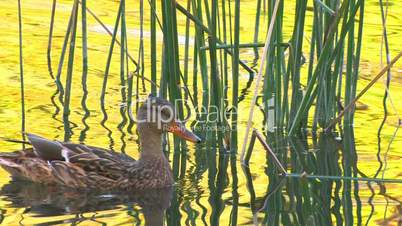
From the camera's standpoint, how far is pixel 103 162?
7.86 m

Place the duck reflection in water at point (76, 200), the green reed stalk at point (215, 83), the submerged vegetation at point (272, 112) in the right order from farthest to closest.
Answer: the green reed stalk at point (215, 83) < the submerged vegetation at point (272, 112) < the duck reflection in water at point (76, 200)

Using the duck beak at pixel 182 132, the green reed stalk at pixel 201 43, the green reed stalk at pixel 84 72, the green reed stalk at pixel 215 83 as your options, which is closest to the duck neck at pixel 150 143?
the duck beak at pixel 182 132

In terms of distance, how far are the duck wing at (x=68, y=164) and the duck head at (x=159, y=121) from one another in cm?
28

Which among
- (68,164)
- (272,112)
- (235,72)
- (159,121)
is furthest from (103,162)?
(272,112)

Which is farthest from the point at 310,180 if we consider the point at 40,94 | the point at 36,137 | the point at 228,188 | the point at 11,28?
the point at 11,28

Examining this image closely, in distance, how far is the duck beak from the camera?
789 cm

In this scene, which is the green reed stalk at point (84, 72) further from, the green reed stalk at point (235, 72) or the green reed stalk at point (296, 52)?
the green reed stalk at point (296, 52)

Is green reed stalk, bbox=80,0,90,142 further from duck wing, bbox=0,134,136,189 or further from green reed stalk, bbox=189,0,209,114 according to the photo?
green reed stalk, bbox=189,0,209,114

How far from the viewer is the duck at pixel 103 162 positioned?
781 centimetres

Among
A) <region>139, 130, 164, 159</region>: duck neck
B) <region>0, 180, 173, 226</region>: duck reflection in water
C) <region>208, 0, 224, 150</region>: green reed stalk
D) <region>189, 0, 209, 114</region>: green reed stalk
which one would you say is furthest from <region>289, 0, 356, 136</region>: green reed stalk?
<region>0, 180, 173, 226</region>: duck reflection in water

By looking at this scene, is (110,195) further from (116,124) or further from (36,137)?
(116,124)

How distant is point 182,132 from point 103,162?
605 millimetres

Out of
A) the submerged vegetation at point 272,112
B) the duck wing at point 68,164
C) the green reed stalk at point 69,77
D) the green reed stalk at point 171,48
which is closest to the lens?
the submerged vegetation at point 272,112

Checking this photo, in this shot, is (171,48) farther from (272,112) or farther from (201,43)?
(272,112)
